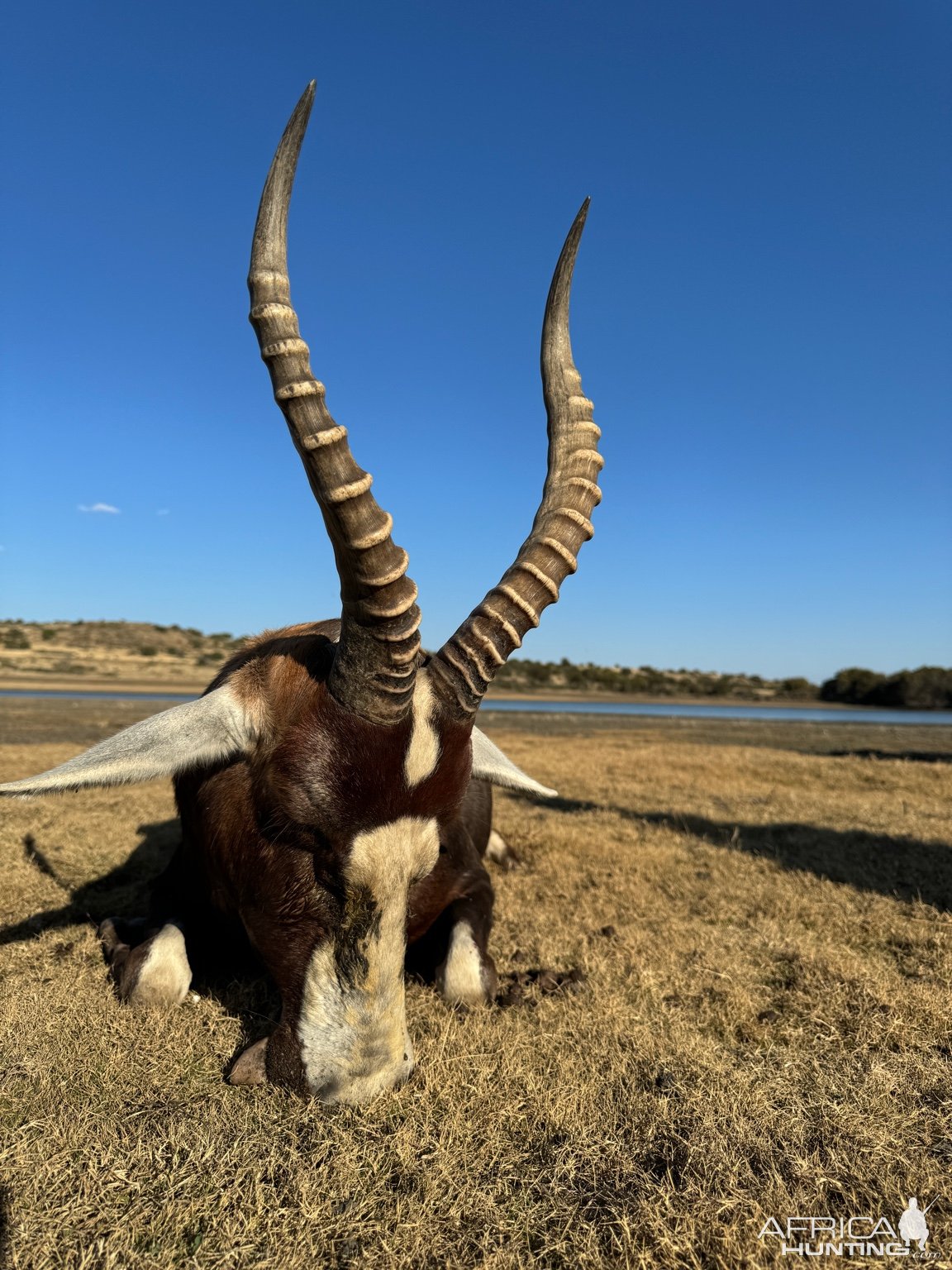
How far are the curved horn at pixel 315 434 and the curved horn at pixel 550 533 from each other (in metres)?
0.48

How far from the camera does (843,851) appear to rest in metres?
8.45

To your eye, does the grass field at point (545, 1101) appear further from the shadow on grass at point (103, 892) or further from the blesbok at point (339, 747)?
the blesbok at point (339, 747)

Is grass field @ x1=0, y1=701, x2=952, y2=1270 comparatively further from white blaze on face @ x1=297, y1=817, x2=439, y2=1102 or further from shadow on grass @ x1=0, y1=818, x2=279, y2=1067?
white blaze on face @ x1=297, y1=817, x2=439, y2=1102

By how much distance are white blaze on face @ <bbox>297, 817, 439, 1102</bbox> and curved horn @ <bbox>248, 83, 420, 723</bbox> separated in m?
0.85

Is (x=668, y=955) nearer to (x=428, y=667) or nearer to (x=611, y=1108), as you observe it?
(x=611, y=1108)

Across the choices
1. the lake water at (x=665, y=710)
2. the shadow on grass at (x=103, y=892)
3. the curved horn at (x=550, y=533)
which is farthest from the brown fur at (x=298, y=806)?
the lake water at (x=665, y=710)

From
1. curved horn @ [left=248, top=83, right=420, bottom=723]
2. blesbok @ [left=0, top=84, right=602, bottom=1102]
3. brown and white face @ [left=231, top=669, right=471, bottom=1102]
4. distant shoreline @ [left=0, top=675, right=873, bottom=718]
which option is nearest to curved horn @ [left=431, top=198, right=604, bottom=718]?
blesbok @ [left=0, top=84, right=602, bottom=1102]

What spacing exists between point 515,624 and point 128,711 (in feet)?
106

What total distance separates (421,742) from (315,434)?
52.2 inches

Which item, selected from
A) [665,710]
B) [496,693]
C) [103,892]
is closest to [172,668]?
[496,693]

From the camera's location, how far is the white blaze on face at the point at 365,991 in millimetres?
3064

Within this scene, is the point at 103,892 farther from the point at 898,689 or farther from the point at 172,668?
the point at 898,689

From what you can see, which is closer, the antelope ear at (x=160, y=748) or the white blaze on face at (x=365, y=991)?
the white blaze on face at (x=365, y=991)

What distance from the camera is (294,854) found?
10.8 feet
